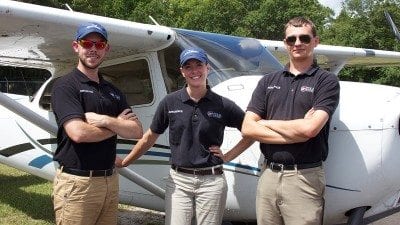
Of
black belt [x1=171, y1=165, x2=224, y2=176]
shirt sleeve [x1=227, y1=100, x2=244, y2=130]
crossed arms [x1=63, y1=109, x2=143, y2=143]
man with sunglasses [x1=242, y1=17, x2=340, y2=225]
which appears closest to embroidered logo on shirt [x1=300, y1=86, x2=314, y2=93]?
man with sunglasses [x1=242, y1=17, x2=340, y2=225]

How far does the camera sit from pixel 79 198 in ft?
9.06

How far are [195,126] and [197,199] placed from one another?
461 millimetres

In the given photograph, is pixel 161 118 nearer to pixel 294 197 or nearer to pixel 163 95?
pixel 294 197

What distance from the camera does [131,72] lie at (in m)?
4.72

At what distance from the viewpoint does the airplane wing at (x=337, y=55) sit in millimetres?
6463

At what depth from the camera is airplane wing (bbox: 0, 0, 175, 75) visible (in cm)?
380

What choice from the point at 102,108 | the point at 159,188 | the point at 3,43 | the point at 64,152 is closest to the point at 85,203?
the point at 64,152

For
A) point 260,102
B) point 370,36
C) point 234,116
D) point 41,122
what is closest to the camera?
point 260,102

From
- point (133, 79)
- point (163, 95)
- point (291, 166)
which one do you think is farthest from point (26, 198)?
point (291, 166)

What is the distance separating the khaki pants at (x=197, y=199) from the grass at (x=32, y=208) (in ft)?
9.62

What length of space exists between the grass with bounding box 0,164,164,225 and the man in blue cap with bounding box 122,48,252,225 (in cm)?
294

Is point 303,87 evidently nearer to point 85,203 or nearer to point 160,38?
point 85,203

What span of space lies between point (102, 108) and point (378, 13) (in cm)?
3271

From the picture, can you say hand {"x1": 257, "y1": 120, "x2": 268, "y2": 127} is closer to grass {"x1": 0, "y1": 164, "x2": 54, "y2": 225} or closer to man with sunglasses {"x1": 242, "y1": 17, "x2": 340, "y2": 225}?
man with sunglasses {"x1": 242, "y1": 17, "x2": 340, "y2": 225}
